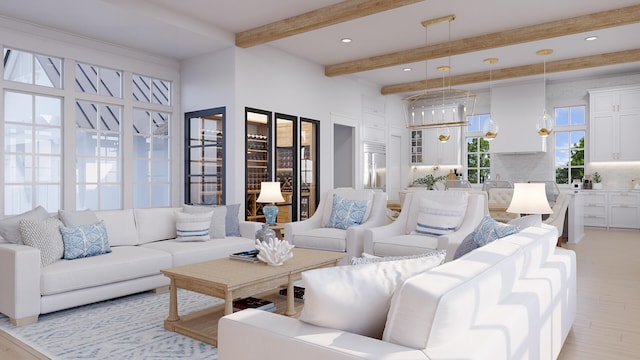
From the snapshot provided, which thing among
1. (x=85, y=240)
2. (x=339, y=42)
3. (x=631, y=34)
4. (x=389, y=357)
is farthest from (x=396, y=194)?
(x=389, y=357)

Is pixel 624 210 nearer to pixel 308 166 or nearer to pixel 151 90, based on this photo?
pixel 308 166

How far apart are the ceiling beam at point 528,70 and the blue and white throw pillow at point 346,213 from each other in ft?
14.1

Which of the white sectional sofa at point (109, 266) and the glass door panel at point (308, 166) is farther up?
the glass door panel at point (308, 166)

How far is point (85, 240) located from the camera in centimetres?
372

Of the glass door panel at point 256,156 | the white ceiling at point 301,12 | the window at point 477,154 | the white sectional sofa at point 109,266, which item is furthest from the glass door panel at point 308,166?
the window at point 477,154

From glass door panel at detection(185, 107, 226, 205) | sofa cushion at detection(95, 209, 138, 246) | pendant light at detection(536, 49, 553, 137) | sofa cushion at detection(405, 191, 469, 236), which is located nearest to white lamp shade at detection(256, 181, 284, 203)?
glass door panel at detection(185, 107, 226, 205)

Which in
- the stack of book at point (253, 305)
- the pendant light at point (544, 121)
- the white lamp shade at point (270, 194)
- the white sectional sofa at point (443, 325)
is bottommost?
the stack of book at point (253, 305)

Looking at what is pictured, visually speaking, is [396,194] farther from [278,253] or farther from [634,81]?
[278,253]

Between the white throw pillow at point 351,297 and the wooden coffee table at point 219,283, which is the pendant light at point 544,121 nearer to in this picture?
the wooden coffee table at point 219,283

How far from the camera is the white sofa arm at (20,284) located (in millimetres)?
3113

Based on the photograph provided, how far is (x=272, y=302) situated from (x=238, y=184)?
117 inches

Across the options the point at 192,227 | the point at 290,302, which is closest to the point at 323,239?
the point at 192,227

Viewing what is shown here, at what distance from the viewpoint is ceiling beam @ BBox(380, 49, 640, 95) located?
22.7ft

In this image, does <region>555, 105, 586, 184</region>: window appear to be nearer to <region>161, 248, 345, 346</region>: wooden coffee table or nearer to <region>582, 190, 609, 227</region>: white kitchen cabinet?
<region>582, 190, 609, 227</region>: white kitchen cabinet
